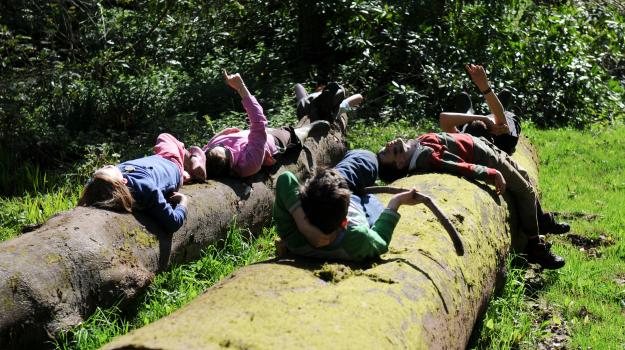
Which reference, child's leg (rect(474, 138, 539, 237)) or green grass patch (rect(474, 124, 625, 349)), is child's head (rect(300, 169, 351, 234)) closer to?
green grass patch (rect(474, 124, 625, 349))

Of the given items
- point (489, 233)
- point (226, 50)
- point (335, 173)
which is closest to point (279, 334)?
point (335, 173)

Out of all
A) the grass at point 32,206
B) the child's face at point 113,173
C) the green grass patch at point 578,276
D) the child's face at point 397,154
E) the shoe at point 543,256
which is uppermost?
the child's face at point 113,173

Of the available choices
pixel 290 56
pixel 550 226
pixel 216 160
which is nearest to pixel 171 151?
pixel 216 160

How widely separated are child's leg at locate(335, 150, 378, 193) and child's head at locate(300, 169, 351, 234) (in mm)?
1256

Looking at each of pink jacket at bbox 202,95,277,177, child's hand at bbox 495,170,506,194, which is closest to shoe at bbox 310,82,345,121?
pink jacket at bbox 202,95,277,177

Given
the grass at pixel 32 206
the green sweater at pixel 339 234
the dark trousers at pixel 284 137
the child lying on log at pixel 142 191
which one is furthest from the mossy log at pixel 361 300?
the grass at pixel 32 206

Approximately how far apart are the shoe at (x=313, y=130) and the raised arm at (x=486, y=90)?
161 centimetres

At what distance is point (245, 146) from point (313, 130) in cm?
128

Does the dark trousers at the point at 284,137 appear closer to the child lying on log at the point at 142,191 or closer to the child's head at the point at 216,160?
the child's head at the point at 216,160

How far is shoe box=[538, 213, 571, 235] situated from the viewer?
6.50m

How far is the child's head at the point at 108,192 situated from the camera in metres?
5.22

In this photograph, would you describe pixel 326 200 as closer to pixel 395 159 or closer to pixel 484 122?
pixel 395 159

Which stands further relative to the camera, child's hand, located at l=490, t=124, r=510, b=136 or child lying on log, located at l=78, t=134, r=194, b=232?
child's hand, located at l=490, t=124, r=510, b=136

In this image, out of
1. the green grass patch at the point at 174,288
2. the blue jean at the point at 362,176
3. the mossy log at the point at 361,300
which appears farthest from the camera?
the blue jean at the point at 362,176
